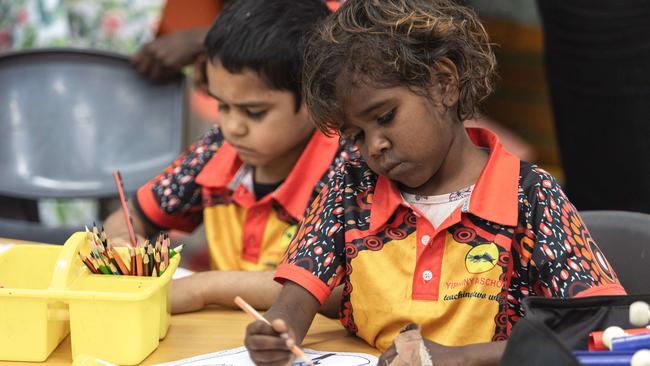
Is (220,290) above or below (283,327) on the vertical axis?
below

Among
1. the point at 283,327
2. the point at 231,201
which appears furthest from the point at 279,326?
the point at 231,201

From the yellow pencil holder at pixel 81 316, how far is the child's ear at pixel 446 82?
1.60 feet

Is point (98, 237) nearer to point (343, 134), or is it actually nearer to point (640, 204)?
point (343, 134)

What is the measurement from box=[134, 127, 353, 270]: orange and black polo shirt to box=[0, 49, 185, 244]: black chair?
58cm

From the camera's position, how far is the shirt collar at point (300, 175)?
6.54 feet

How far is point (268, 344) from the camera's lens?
1342mm

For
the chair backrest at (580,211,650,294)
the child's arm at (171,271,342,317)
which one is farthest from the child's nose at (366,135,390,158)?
A: the chair backrest at (580,211,650,294)

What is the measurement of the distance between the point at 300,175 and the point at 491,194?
574mm

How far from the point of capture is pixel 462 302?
150 centimetres

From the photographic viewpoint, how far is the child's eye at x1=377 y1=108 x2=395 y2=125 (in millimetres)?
1475

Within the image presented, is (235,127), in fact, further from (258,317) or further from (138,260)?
(258,317)

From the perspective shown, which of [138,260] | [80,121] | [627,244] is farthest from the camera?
[80,121]

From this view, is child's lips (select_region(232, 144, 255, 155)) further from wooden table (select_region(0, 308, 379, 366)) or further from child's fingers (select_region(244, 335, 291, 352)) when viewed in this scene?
child's fingers (select_region(244, 335, 291, 352))

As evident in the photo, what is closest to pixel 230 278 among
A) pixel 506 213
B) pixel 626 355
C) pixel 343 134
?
pixel 343 134
